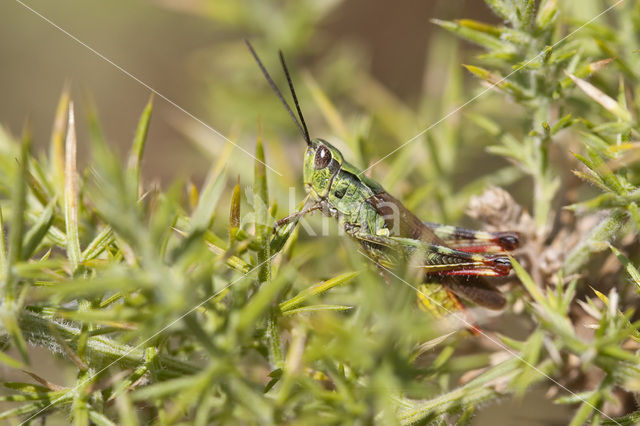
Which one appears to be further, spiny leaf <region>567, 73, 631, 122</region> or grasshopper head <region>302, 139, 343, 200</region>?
grasshopper head <region>302, 139, 343, 200</region>

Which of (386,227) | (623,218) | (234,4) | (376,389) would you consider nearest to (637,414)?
(623,218)

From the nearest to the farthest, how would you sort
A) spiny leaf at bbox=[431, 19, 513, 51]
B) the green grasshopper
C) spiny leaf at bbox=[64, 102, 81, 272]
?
spiny leaf at bbox=[64, 102, 81, 272]
spiny leaf at bbox=[431, 19, 513, 51]
the green grasshopper

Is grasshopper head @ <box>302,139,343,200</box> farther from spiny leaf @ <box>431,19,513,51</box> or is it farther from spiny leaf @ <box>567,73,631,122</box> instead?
spiny leaf @ <box>567,73,631,122</box>

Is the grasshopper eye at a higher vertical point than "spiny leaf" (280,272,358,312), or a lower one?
lower

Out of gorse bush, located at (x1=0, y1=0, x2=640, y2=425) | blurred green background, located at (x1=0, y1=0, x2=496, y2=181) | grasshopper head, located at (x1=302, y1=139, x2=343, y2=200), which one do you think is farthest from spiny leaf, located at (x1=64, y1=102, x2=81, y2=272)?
blurred green background, located at (x1=0, y1=0, x2=496, y2=181)

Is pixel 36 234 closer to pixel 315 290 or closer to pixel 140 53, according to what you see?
pixel 315 290

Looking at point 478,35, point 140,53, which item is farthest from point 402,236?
point 140,53

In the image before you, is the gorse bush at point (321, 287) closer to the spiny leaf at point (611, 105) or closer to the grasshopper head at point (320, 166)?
the spiny leaf at point (611, 105)

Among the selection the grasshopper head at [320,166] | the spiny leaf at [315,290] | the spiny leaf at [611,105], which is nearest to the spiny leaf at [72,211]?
the spiny leaf at [315,290]
